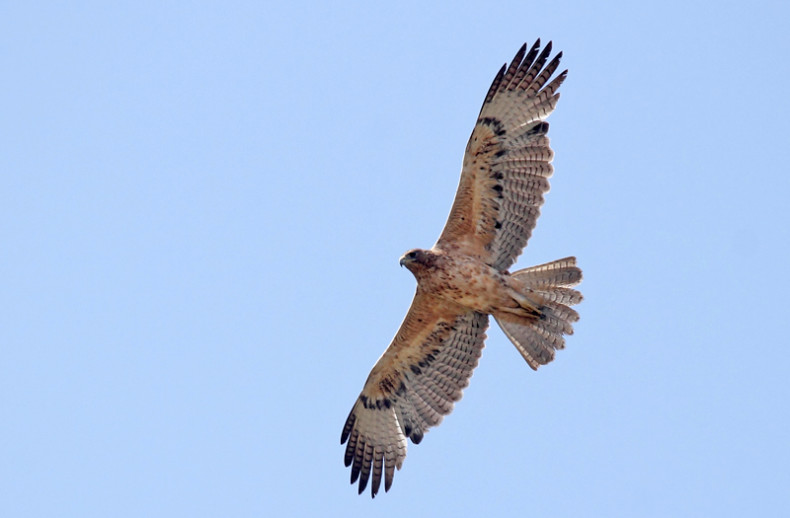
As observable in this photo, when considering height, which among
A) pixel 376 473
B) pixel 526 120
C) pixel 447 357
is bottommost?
pixel 376 473

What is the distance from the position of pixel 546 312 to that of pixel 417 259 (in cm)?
149

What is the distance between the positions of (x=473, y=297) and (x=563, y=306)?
3.12 ft

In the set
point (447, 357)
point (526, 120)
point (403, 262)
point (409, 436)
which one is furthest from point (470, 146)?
point (409, 436)

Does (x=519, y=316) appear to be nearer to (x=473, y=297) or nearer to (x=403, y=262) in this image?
(x=473, y=297)

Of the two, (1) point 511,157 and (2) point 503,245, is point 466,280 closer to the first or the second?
(2) point 503,245

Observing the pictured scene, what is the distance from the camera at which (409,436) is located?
12.6 m

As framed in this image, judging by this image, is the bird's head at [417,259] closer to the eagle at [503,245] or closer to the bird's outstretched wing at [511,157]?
the eagle at [503,245]

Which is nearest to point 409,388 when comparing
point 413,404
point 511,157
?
point 413,404

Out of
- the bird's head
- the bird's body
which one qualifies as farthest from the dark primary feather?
the bird's head

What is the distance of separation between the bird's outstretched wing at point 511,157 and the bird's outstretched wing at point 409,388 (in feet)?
3.36

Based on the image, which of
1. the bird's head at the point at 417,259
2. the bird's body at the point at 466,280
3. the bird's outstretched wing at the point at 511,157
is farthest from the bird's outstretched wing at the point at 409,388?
the bird's outstretched wing at the point at 511,157

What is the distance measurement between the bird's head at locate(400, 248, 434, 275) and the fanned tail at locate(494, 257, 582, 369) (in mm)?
909

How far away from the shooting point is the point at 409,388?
12656 mm

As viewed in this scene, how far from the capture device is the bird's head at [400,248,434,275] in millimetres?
11680
